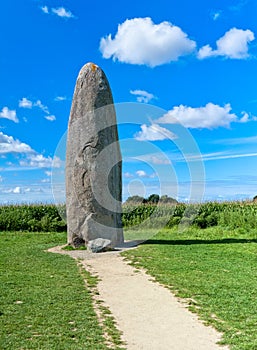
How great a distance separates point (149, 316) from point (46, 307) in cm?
187

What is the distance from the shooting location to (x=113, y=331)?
650 cm

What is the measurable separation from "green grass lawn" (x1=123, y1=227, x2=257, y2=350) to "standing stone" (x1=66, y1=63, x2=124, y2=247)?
70.7 inches

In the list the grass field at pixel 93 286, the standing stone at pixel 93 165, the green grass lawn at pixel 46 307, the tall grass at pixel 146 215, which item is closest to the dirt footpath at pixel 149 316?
the grass field at pixel 93 286

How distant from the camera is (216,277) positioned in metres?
10.5

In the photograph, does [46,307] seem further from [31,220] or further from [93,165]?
[31,220]

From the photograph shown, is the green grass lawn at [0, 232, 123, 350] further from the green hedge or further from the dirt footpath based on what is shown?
the green hedge

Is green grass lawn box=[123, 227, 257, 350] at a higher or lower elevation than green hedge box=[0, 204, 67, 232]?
lower

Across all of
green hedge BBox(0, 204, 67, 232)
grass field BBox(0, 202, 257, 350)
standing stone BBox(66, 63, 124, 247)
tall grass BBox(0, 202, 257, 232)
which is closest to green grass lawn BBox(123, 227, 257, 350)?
grass field BBox(0, 202, 257, 350)

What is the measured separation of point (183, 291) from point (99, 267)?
384 centimetres

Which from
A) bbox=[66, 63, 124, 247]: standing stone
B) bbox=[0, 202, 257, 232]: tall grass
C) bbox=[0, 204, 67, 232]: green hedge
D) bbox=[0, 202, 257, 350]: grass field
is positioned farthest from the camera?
bbox=[0, 204, 67, 232]: green hedge

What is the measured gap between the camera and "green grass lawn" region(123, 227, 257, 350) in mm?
6781

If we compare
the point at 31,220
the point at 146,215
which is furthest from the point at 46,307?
the point at 146,215

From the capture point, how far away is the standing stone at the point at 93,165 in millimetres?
15461

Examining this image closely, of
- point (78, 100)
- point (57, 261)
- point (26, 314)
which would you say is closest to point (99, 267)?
point (57, 261)
